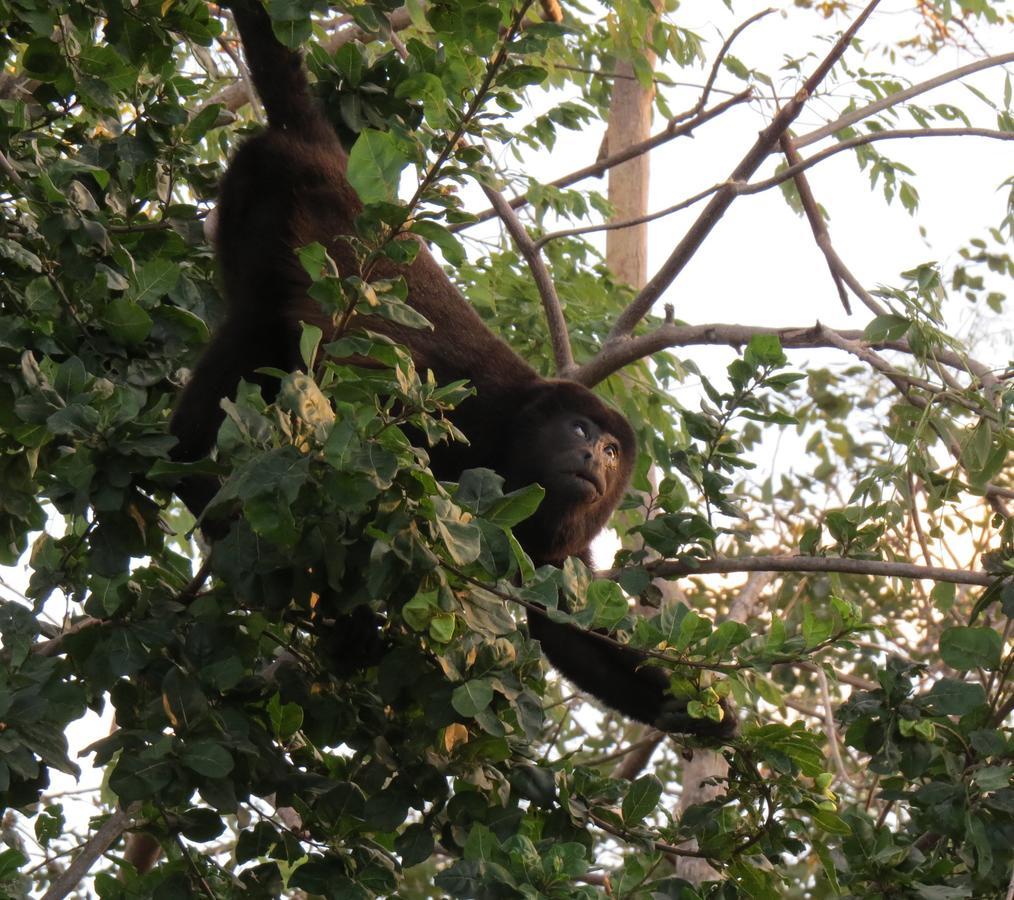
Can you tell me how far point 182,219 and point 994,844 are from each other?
2.31 m

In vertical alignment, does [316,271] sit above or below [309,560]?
above

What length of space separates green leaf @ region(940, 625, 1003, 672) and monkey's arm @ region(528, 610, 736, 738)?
1.09 meters

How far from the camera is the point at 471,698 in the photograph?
2.09m

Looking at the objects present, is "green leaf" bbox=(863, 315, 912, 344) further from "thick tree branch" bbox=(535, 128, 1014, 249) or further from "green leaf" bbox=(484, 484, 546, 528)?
"green leaf" bbox=(484, 484, 546, 528)

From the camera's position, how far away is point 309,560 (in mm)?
2068

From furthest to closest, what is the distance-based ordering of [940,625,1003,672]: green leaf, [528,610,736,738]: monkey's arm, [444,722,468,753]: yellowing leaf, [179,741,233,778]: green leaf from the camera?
[528,610,736,738]: monkey's arm, [940,625,1003,672]: green leaf, [444,722,468,753]: yellowing leaf, [179,741,233,778]: green leaf

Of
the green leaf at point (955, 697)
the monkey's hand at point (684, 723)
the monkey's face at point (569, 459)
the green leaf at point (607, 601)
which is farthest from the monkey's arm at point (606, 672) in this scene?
the green leaf at point (607, 601)

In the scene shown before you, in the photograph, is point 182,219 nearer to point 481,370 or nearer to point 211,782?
point 481,370

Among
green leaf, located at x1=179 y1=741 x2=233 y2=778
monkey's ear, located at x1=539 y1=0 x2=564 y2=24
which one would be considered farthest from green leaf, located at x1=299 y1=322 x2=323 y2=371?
monkey's ear, located at x1=539 y1=0 x2=564 y2=24

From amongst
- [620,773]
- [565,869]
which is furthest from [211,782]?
[620,773]

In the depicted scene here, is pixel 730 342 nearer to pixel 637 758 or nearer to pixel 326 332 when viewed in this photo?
pixel 326 332

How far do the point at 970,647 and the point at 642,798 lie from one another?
28.4 inches

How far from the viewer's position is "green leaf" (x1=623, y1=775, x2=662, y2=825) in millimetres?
2408

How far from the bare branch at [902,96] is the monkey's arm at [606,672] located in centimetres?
157
